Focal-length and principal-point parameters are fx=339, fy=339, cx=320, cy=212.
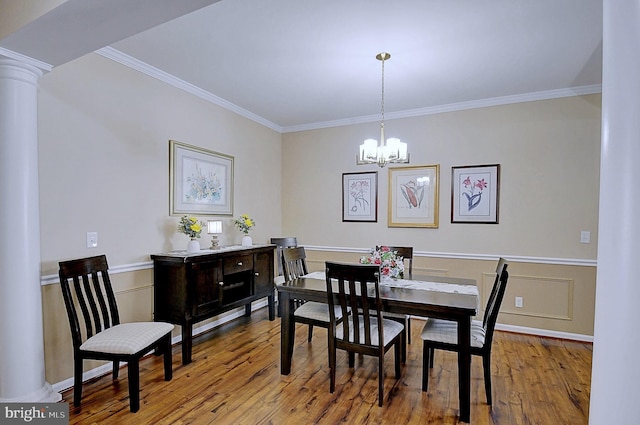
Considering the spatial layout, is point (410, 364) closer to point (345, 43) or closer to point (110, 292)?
point (110, 292)

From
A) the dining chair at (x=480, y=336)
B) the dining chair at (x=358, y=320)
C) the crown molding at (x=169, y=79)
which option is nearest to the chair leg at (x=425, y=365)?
the dining chair at (x=480, y=336)

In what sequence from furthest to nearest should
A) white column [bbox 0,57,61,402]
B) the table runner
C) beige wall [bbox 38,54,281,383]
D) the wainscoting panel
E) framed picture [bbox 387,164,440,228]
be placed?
framed picture [bbox 387,164,440,228] → the wainscoting panel → the table runner → beige wall [bbox 38,54,281,383] → white column [bbox 0,57,61,402]

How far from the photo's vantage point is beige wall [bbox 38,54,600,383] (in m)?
2.59

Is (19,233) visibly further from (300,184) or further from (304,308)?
(300,184)

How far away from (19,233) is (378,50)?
287 centimetres

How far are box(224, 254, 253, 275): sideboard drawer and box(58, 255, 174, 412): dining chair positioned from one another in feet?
3.08

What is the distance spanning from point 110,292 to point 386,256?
2238 millimetres

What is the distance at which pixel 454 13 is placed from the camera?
7.52ft

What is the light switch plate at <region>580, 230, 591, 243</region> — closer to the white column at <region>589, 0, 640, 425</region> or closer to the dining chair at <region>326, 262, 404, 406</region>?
the dining chair at <region>326, 262, 404, 406</region>

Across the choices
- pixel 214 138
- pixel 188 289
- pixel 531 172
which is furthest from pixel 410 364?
pixel 214 138

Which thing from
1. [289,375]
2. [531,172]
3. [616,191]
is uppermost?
[531,172]

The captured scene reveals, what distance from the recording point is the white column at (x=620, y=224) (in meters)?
0.73

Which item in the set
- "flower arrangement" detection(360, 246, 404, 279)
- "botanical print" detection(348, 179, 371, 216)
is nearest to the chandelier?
"flower arrangement" detection(360, 246, 404, 279)

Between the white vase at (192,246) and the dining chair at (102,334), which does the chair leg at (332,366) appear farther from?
the white vase at (192,246)
